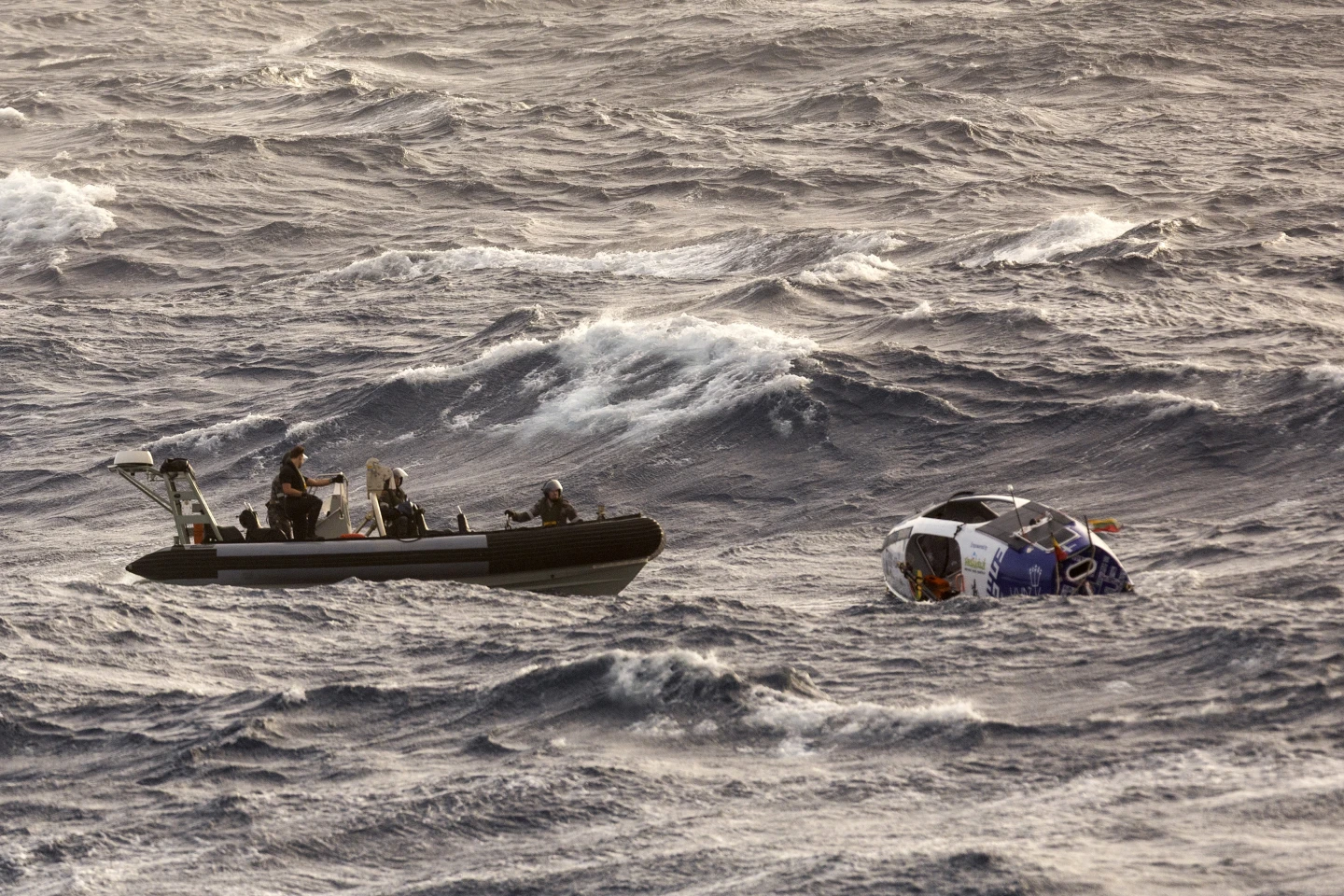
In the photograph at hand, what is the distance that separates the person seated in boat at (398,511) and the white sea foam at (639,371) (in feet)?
23.9

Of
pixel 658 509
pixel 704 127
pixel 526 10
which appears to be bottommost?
pixel 658 509

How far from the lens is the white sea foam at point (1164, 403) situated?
27.9 metres

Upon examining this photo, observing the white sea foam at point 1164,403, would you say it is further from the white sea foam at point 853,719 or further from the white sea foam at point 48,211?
the white sea foam at point 48,211

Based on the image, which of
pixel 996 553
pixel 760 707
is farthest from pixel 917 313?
pixel 760 707

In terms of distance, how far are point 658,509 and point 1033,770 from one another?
13032 millimetres

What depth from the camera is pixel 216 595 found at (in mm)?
23062

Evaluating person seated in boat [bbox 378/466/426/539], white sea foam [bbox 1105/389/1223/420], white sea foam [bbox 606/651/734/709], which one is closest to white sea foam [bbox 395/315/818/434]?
white sea foam [bbox 1105/389/1223/420]

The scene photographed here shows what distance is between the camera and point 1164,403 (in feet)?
92.7

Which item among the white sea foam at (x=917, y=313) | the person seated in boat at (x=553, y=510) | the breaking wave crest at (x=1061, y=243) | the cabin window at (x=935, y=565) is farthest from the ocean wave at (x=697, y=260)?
the cabin window at (x=935, y=565)

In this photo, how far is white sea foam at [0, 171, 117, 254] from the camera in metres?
46.3

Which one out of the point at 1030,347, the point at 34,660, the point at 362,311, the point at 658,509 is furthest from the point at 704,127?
the point at 34,660

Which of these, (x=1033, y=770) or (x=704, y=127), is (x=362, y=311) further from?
(x=1033, y=770)

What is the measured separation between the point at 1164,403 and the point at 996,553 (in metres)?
8.31

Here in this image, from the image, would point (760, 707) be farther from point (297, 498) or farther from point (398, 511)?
Result: point (297, 498)
